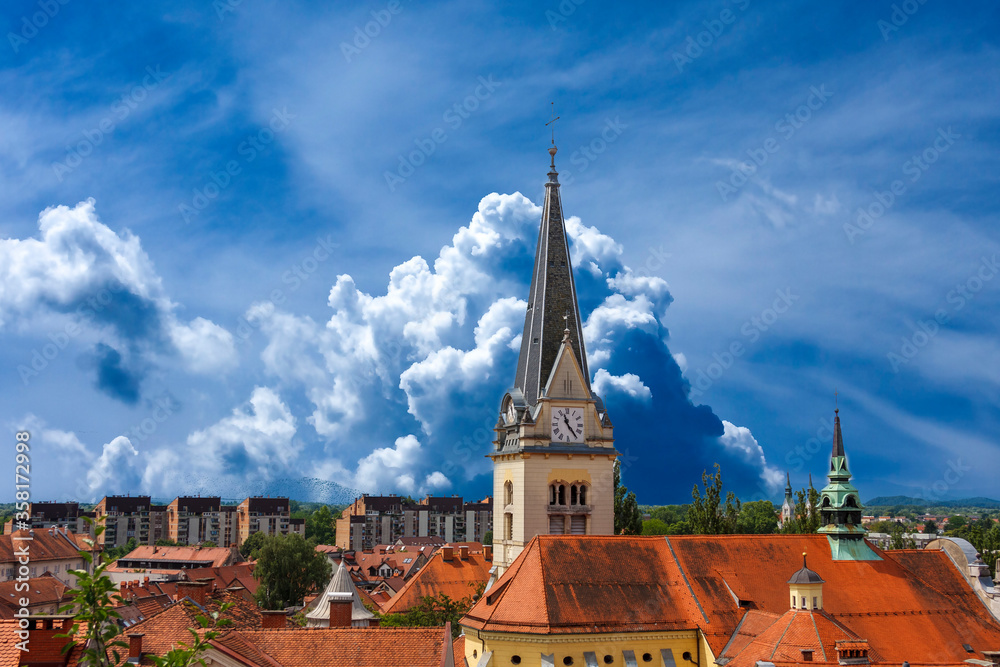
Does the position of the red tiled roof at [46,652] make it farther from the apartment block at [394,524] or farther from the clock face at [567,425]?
the apartment block at [394,524]

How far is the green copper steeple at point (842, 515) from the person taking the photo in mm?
46844

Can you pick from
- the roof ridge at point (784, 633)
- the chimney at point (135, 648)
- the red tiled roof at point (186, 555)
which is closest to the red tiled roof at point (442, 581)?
the roof ridge at point (784, 633)

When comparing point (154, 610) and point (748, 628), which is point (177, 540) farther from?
point (748, 628)

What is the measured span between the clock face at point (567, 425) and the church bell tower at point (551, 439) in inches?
2.4

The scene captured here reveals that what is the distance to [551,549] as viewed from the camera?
42.6 meters

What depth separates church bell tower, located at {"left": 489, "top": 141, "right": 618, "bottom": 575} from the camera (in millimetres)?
52344

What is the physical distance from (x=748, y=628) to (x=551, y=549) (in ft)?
31.9

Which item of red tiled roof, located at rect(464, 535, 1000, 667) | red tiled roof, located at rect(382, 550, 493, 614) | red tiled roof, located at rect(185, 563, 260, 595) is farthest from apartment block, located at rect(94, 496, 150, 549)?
red tiled roof, located at rect(464, 535, 1000, 667)

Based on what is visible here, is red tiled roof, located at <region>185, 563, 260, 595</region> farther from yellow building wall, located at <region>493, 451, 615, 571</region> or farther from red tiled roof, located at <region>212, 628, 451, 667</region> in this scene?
red tiled roof, located at <region>212, 628, 451, 667</region>

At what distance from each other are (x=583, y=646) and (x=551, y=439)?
16071 millimetres

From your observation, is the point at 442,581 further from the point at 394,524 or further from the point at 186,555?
the point at 394,524

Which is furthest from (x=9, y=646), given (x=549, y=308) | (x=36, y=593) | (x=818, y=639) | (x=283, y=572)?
(x=283, y=572)

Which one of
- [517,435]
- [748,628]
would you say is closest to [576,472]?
[517,435]

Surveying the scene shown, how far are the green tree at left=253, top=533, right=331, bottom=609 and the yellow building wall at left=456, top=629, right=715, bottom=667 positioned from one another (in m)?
53.5
